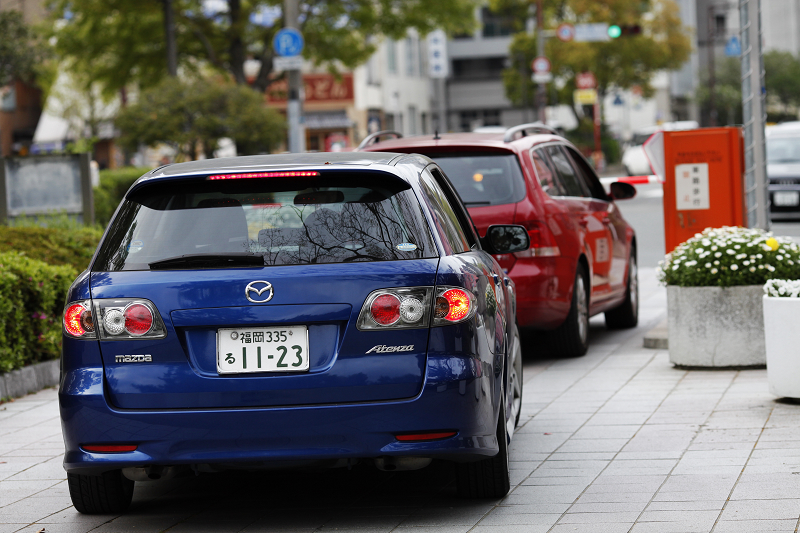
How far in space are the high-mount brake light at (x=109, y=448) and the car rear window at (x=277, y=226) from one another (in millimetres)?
690

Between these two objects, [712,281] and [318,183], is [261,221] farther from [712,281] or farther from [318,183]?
[712,281]

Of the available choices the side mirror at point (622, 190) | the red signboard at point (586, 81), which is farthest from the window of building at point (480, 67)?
the side mirror at point (622, 190)

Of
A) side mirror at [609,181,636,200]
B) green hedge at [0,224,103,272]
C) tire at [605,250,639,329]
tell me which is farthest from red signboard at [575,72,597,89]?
green hedge at [0,224,103,272]

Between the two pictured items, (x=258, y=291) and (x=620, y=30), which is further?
(x=620, y=30)

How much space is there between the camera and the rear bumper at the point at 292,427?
15.4ft

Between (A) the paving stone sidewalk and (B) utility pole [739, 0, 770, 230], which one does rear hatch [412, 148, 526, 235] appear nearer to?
(A) the paving stone sidewalk

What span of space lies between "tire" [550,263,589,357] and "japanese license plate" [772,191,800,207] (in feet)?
45.0

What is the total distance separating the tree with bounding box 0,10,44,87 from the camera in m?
38.2

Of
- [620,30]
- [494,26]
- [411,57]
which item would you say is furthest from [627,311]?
[494,26]

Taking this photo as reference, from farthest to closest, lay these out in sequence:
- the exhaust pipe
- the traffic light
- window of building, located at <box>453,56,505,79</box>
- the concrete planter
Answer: window of building, located at <box>453,56,505,79</box> → the traffic light → the concrete planter → the exhaust pipe

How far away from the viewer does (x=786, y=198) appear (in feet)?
73.3

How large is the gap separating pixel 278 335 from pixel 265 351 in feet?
0.25

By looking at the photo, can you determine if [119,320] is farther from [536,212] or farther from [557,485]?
[536,212]

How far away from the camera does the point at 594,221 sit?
392 inches
